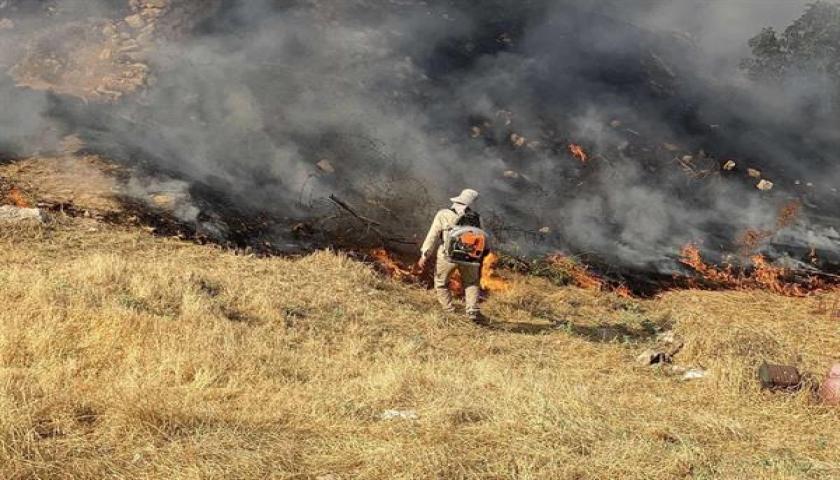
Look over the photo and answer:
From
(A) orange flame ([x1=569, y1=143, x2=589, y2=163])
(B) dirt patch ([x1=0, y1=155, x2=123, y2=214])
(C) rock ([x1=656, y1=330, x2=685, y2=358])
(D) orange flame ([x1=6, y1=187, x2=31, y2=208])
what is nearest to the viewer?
(C) rock ([x1=656, y1=330, x2=685, y2=358])

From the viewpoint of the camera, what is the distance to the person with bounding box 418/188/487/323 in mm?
7168

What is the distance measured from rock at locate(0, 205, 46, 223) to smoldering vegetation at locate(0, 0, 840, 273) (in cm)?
199

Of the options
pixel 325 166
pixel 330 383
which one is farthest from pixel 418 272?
pixel 330 383

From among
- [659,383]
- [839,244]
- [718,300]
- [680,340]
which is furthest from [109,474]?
[839,244]

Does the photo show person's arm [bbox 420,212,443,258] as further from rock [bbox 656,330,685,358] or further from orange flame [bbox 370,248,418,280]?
rock [bbox 656,330,685,358]

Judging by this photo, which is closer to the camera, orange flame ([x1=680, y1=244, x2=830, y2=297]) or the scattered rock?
the scattered rock

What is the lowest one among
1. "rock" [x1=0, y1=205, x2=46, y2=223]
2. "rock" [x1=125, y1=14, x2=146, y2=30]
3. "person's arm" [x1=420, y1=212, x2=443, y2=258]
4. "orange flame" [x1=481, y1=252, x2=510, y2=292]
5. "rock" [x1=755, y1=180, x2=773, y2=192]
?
"rock" [x1=0, y1=205, x2=46, y2=223]

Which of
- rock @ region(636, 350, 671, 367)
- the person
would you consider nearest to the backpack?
the person

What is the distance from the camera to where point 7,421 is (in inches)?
121

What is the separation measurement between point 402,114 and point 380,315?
8373 millimetres

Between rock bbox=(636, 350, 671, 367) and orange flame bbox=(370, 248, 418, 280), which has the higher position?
rock bbox=(636, 350, 671, 367)

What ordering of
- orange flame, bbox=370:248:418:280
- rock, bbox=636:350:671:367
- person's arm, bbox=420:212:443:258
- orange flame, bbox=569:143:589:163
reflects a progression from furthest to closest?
1. orange flame, bbox=569:143:589:163
2. orange flame, bbox=370:248:418:280
3. person's arm, bbox=420:212:443:258
4. rock, bbox=636:350:671:367

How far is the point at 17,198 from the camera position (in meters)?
8.12

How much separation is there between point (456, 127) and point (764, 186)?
6831 millimetres
